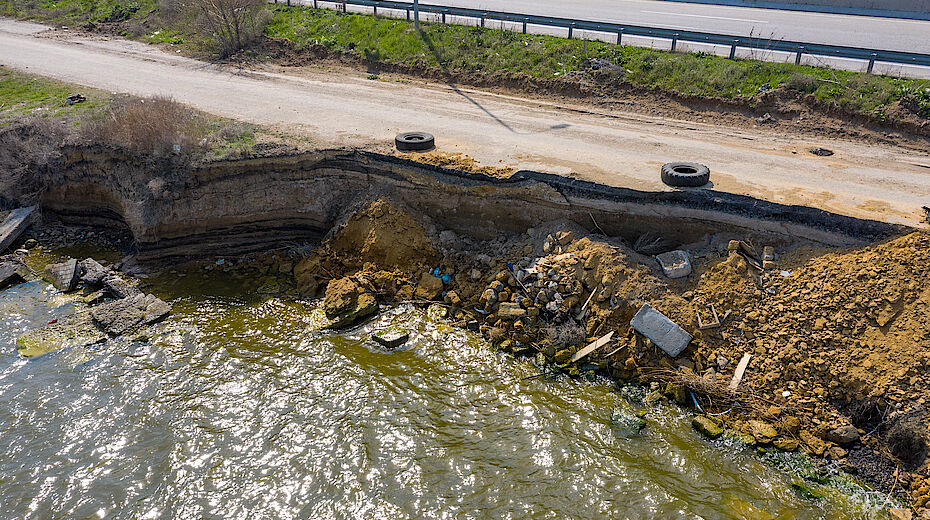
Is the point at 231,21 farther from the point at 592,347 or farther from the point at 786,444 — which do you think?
the point at 786,444

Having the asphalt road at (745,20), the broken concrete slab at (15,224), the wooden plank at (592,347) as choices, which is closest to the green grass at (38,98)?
the broken concrete slab at (15,224)

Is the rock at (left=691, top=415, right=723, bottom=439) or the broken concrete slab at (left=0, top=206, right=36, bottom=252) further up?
the broken concrete slab at (left=0, top=206, right=36, bottom=252)

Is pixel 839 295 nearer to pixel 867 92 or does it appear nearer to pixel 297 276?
pixel 867 92

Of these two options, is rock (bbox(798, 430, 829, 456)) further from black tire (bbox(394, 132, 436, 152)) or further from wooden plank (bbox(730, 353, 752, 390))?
black tire (bbox(394, 132, 436, 152))

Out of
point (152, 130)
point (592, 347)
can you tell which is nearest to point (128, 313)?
point (152, 130)

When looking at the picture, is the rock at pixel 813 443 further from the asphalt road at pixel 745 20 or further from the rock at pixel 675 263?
the asphalt road at pixel 745 20

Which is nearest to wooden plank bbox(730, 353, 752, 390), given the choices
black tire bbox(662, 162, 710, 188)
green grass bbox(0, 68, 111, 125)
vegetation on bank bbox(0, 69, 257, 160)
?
black tire bbox(662, 162, 710, 188)
